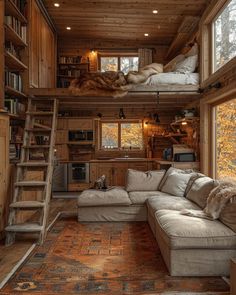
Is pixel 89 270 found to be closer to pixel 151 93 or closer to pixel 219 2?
pixel 151 93

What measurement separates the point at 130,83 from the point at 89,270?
347 centimetres

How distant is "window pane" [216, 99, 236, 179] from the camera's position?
439cm

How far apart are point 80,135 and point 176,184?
3.71m

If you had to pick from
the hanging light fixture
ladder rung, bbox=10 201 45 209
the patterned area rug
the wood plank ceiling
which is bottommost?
the patterned area rug

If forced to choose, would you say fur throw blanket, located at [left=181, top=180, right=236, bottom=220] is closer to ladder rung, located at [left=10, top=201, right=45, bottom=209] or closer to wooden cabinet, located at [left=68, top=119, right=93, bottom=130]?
ladder rung, located at [left=10, top=201, right=45, bottom=209]

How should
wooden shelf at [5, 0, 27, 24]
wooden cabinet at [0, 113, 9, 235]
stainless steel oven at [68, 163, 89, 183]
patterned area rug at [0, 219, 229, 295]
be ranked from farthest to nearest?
stainless steel oven at [68, 163, 89, 183]
wooden shelf at [5, 0, 27, 24]
wooden cabinet at [0, 113, 9, 235]
patterned area rug at [0, 219, 229, 295]

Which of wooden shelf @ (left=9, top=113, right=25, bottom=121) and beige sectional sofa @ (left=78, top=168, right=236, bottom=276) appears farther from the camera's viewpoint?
wooden shelf @ (left=9, top=113, right=25, bottom=121)

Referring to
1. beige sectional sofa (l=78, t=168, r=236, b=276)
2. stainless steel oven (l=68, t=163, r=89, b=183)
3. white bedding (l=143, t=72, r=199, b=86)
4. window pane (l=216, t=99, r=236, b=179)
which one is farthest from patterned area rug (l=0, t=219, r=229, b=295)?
stainless steel oven (l=68, t=163, r=89, b=183)

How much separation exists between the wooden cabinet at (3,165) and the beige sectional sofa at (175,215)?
46.9 inches

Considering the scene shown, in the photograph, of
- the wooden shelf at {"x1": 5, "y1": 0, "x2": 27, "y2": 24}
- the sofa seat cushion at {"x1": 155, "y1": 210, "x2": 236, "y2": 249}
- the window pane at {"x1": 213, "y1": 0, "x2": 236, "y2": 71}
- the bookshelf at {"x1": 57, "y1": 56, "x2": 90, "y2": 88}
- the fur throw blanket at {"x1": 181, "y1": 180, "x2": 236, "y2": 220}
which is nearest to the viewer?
the sofa seat cushion at {"x1": 155, "y1": 210, "x2": 236, "y2": 249}

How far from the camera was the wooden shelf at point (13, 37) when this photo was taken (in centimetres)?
424

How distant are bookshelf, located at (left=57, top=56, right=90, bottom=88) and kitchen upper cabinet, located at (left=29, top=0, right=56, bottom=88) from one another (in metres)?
0.40

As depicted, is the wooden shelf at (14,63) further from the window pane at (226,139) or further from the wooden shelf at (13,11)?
the window pane at (226,139)

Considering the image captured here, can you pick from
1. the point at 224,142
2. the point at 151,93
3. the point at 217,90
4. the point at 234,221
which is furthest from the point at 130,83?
the point at 234,221
